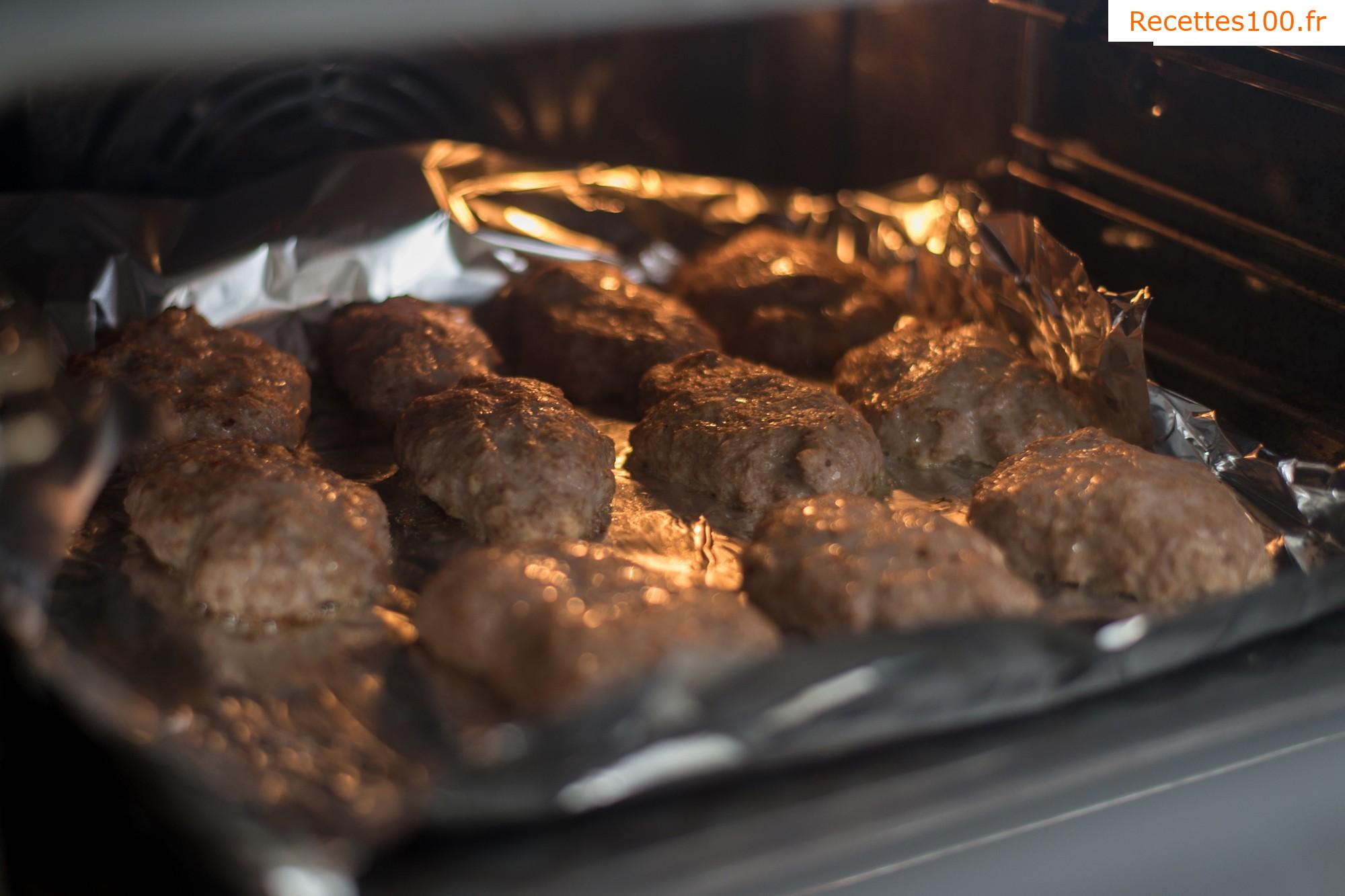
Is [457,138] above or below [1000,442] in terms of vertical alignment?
above

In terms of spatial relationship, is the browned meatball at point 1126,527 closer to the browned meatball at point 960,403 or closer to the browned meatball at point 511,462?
the browned meatball at point 960,403

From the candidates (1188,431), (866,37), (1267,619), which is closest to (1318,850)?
(1267,619)

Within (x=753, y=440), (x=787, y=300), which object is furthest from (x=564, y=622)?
(x=787, y=300)

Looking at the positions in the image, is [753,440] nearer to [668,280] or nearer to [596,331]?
[596,331]

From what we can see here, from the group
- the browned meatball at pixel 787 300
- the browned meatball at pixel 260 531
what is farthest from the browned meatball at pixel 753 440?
the browned meatball at pixel 260 531

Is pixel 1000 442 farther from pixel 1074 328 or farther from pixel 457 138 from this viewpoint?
pixel 457 138

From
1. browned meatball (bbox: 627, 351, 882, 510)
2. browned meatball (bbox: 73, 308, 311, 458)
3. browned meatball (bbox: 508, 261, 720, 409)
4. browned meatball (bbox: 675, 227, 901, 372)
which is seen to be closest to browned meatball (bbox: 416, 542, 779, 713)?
browned meatball (bbox: 627, 351, 882, 510)
